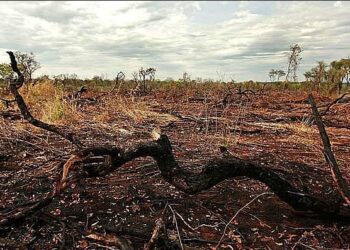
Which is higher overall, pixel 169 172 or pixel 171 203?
pixel 169 172

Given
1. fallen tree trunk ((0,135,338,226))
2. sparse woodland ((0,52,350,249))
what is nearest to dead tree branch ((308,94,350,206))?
sparse woodland ((0,52,350,249))

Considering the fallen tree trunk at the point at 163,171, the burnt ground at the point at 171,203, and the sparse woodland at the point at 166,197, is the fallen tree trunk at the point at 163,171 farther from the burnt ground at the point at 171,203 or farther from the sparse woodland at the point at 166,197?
the burnt ground at the point at 171,203

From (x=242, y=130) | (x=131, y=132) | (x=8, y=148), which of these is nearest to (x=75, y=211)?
(x=8, y=148)

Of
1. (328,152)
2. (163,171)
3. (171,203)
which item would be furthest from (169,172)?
(328,152)

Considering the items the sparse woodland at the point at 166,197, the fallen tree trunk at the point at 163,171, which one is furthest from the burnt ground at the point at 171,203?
the fallen tree trunk at the point at 163,171

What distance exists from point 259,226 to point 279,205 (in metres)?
0.40

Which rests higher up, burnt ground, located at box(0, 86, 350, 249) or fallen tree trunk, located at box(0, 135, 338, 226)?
fallen tree trunk, located at box(0, 135, 338, 226)

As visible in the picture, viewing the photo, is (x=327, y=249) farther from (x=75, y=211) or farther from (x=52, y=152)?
(x=52, y=152)

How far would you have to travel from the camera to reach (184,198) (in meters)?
2.95

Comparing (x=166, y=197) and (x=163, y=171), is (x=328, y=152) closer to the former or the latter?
(x=163, y=171)

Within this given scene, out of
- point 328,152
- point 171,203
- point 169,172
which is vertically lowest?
point 171,203

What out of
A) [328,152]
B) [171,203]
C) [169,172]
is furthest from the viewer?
[171,203]

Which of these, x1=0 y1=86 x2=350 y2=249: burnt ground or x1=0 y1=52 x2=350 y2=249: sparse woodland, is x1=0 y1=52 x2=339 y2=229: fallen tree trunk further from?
x1=0 y1=86 x2=350 y2=249: burnt ground

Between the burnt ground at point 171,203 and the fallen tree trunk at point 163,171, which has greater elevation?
the fallen tree trunk at point 163,171
